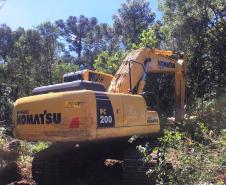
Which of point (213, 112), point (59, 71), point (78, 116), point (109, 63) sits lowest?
point (213, 112)

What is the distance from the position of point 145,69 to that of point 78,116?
10.9 ft

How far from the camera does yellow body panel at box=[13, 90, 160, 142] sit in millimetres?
7688

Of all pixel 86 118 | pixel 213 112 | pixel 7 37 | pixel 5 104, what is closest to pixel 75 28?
pixel 7 37

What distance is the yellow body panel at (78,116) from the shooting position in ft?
25.2

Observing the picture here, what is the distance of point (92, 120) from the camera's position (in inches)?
302

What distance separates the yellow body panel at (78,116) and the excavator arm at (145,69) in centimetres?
82

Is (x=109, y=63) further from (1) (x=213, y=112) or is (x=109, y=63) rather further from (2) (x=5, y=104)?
(1) (x=213, y=112)

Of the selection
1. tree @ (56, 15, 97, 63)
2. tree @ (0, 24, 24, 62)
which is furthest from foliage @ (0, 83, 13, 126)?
tree @ (56, 15, 97, 63)

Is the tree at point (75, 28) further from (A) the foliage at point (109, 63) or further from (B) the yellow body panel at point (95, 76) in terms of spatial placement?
(B) the yellow body panel at point (95, 76)

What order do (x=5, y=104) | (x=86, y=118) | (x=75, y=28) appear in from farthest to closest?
(x=75, y=28)
(x=5, y=104)
(x=86, y=118)

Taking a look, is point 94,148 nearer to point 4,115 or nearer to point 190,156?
point 190,156

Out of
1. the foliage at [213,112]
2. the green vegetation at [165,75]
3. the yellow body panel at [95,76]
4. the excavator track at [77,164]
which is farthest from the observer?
the foliage at [213,112]

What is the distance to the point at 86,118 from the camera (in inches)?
300

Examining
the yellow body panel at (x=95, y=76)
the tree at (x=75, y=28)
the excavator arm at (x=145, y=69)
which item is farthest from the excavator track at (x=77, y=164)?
the tree at (x=75, y=28)
